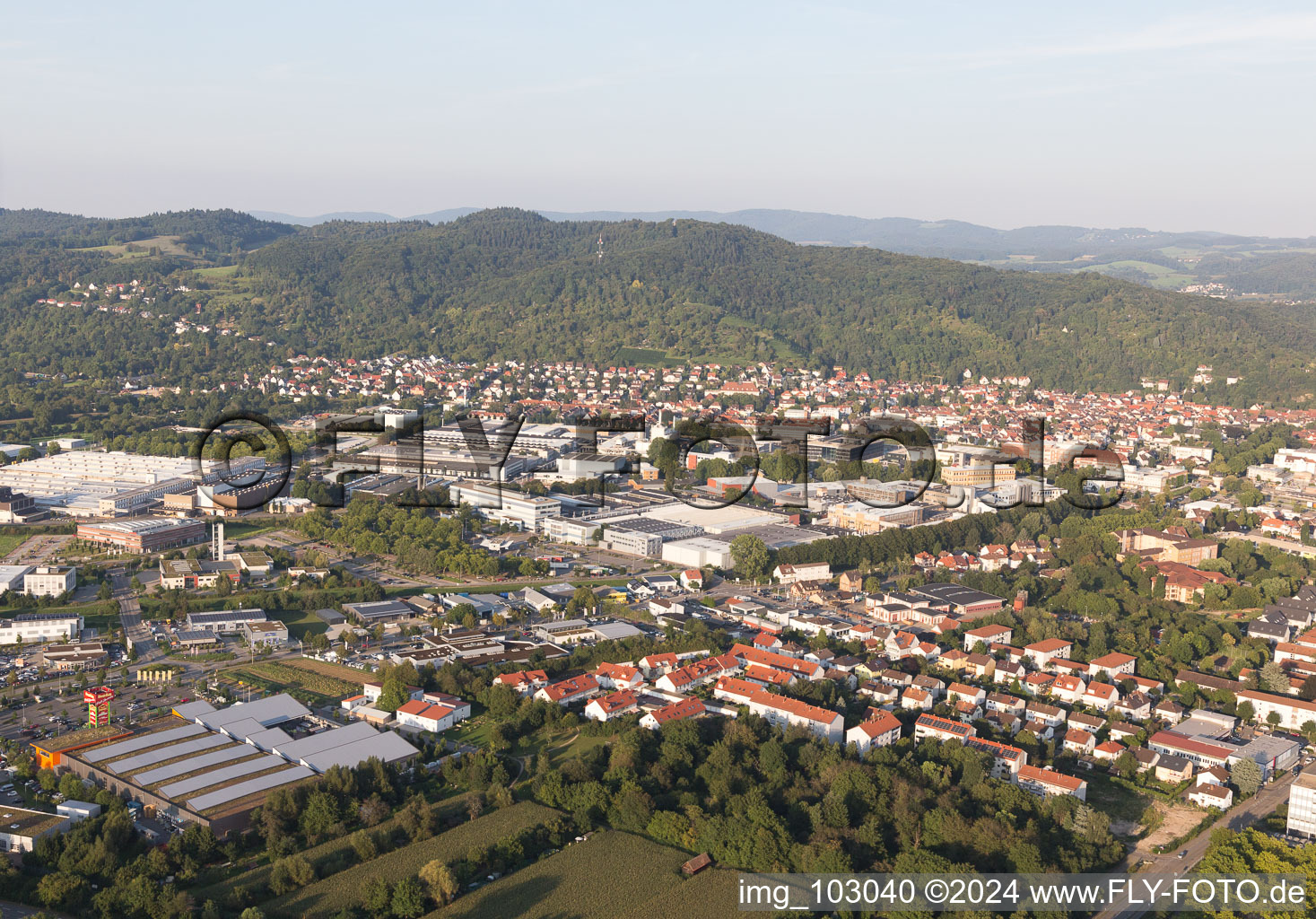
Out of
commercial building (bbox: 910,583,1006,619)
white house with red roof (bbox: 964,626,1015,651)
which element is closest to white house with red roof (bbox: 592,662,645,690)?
white house with red roof (bbox: 964,626,1015,651)

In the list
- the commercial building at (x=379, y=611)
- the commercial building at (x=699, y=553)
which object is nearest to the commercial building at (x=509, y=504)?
the commercial building at (x=699, y=553)

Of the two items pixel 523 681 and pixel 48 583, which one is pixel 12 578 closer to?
pixel 48 583

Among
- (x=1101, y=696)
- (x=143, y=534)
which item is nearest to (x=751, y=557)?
(x=1101, y=696)

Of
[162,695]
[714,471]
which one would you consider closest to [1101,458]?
[714,471]

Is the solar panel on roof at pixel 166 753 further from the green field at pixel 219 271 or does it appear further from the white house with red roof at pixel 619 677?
the green field at pixel 219 271

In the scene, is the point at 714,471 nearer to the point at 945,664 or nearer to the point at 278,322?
the point at 945,664
